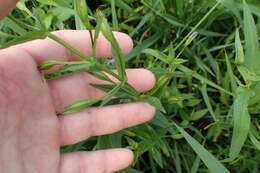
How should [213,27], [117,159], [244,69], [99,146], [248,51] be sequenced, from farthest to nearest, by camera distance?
[213,27] → [99,146] → [117,159] → [248,51] → [244,69]

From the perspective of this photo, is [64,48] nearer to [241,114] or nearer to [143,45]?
[143,45]

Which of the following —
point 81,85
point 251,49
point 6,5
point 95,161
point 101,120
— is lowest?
point 95,161

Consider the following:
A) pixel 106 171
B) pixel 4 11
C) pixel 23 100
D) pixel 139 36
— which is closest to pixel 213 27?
pixel 139 36

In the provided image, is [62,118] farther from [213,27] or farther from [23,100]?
[213,27]

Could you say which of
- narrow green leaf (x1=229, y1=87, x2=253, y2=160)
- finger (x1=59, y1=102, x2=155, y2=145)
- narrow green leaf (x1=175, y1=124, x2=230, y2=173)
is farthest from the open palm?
narrow green leaf (x1=229, y1=87, x2=253, y2=160)

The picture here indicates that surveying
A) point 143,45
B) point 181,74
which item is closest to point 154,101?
point 181,74

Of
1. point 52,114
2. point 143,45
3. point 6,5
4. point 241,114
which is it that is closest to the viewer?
point 6,5

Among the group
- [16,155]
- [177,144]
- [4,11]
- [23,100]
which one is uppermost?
[4,11]
